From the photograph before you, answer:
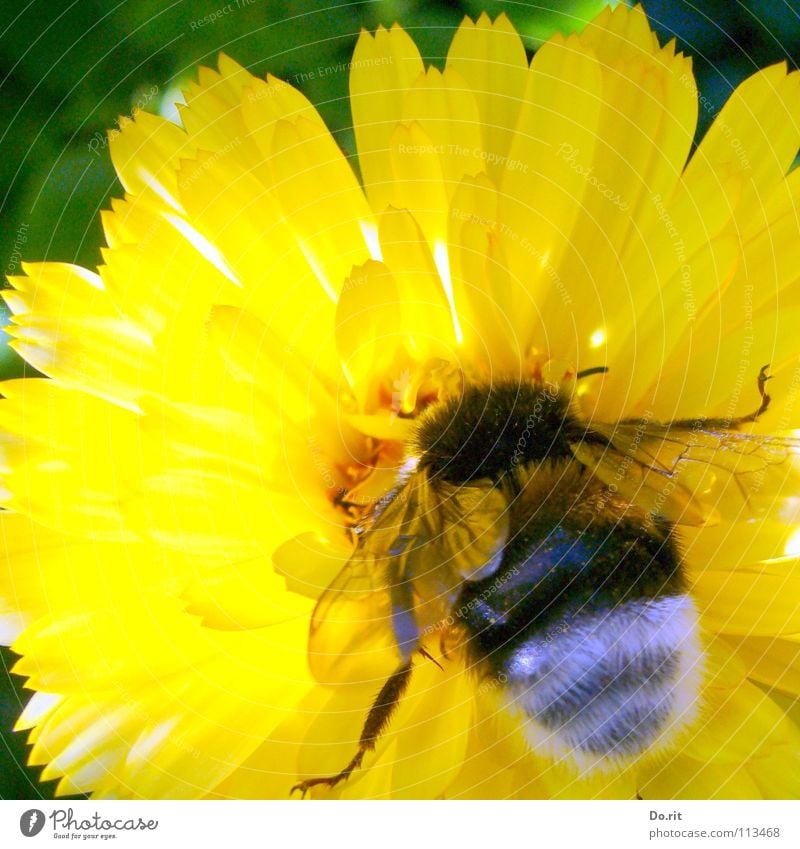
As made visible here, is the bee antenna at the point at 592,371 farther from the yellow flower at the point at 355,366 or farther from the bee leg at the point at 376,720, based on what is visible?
the bee leg at the point at 376,720

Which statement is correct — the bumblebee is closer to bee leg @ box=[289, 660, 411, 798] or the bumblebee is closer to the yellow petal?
bee leg @ box=[289, 660, 411, 798]

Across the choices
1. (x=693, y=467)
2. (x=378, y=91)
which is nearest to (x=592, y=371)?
(x=693, y=467)

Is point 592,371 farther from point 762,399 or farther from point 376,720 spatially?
point 376,720

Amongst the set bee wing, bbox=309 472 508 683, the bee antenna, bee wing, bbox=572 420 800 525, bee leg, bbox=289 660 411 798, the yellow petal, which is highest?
the yellow petal

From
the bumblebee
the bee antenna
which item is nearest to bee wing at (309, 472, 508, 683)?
the bumblebee

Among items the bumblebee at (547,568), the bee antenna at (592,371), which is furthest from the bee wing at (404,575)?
the bee antenna at (592,371)

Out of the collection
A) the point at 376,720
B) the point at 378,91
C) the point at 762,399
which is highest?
the point at 378,91
